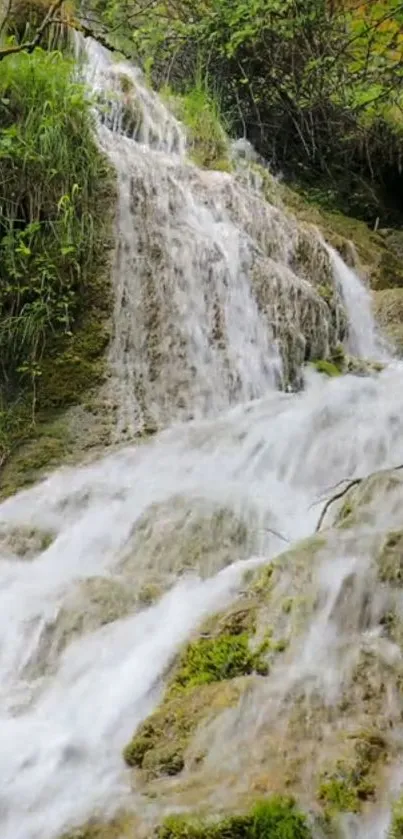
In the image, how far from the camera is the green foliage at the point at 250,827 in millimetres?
1585

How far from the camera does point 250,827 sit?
5.22 feet

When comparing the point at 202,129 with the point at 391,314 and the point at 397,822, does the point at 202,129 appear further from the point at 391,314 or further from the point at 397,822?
the point at 397,822

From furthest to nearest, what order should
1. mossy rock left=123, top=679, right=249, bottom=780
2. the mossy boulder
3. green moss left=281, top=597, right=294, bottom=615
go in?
1. the mossy boulder
2. green moss left=281, top=597, right=294, bottom=615
3. mossy rock left=123, top=679, right=249, bottom=780

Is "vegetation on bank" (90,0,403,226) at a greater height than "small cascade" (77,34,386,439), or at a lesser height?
greater

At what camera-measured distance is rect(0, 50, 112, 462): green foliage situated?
15.0ft

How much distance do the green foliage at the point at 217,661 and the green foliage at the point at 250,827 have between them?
1.69ft

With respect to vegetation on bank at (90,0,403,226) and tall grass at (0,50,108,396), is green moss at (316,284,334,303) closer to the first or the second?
tall grass at (0,50,108,396)

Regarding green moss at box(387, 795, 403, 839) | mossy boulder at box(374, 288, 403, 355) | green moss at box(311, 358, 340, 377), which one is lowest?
green moss at box(387, 795, 403, 839)

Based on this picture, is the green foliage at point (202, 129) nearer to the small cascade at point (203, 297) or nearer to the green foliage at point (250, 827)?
the small cascade at point (203, 297)

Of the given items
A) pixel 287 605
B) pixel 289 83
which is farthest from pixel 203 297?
pixel 289 83

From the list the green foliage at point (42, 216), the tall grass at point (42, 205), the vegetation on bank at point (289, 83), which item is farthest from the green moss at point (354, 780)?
the vegetation on bank at point (289, 83)

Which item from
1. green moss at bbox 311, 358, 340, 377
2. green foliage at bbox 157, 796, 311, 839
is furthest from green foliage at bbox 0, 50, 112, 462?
green foliage at bbox 157, 796, 311, 839

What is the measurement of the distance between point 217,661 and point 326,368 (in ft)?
10.3

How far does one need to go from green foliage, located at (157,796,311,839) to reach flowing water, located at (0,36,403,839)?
112mm
